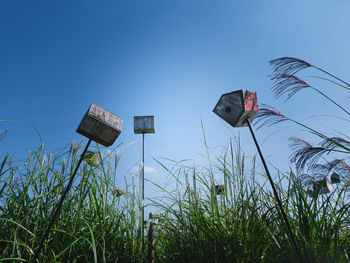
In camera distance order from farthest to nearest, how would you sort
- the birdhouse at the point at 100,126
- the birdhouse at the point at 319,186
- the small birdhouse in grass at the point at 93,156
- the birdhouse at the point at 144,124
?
the birdhouse at the point at 144,124 → the small birdhouse in grass at the point at 93,156 → the birdhouse at the point at 319,186 → the birdhouse at the point at 100,126

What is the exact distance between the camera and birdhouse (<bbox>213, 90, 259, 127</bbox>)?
5.42 feet

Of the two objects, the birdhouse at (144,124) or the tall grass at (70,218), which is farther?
the birdhouse at (144,124)

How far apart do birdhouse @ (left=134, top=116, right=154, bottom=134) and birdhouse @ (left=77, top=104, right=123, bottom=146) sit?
2267 millimetres

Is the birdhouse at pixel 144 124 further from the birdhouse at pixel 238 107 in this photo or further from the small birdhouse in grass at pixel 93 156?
the birdhouse at pixel 238 107

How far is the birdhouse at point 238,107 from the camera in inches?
65.1

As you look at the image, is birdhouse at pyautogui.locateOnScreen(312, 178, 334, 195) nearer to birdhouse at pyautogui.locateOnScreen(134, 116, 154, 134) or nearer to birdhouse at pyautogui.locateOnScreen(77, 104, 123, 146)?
birdhouse at pyautogui.locateOnScreen(77, 104, 123, 146)

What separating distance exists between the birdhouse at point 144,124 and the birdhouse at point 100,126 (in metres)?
2.27

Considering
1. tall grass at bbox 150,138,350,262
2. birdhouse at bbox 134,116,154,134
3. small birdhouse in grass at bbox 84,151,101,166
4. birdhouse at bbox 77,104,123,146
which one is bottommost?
tall grass at bbox 150,138,350,262

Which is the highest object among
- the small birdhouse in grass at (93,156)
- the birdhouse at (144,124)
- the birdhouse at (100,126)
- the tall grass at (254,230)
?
the birdhouse at (144,124)

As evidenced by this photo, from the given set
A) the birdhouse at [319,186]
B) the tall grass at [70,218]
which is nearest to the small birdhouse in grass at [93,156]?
the tall grass at [70,218]

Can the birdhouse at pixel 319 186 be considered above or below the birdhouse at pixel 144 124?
below

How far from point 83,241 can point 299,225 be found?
1401mm

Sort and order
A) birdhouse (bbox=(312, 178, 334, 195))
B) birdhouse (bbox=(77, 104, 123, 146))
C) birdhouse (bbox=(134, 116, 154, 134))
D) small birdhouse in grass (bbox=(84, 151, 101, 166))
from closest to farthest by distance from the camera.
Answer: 1. birdhouse (bbox=(77, 104, 123, 146))
2. birdhouse (bbox=(312, 178, 334, 195))
3. small birdhouse in grass (bbox=(84, 151, 101, 166))
4. birdhouse (bbox=(134, 116, 154, 134))

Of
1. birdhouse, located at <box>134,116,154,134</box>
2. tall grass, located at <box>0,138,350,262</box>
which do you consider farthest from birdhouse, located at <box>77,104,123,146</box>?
birdhouse, located at <box>134,116,154,134</box>
